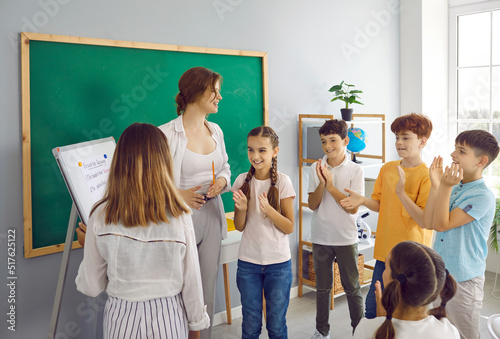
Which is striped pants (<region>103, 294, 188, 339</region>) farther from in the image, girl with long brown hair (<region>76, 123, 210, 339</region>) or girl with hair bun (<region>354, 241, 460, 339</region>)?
girl with hair bun (<region>354, 241, 460, 339</region>)

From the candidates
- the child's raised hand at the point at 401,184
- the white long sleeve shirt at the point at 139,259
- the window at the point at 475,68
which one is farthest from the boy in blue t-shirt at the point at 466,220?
the window at the point at 475,68

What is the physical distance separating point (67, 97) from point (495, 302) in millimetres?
3305

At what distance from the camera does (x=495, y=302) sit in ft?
11.5

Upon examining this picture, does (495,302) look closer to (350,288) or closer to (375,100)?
(350,288)

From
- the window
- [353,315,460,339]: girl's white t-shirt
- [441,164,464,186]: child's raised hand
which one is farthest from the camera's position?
the window

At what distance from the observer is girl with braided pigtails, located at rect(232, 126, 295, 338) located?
2.30m

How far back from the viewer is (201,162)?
2.35 meters

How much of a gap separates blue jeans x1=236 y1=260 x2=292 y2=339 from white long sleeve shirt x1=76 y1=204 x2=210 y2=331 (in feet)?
2.59

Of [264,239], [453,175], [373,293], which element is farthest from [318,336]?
[453,175]

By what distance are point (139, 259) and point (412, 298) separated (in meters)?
0.86

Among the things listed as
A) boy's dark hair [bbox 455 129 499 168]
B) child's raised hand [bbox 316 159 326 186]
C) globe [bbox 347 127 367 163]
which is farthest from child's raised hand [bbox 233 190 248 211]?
globe [bbox 347 127 367 163]

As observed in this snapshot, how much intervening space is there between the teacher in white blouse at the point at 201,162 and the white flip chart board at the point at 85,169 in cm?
33

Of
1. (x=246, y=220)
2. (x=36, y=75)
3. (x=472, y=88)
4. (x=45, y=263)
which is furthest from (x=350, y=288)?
(x=472, y=88)

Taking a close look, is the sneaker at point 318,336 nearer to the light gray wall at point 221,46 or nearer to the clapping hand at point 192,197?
the light gray wall at point 221,46
